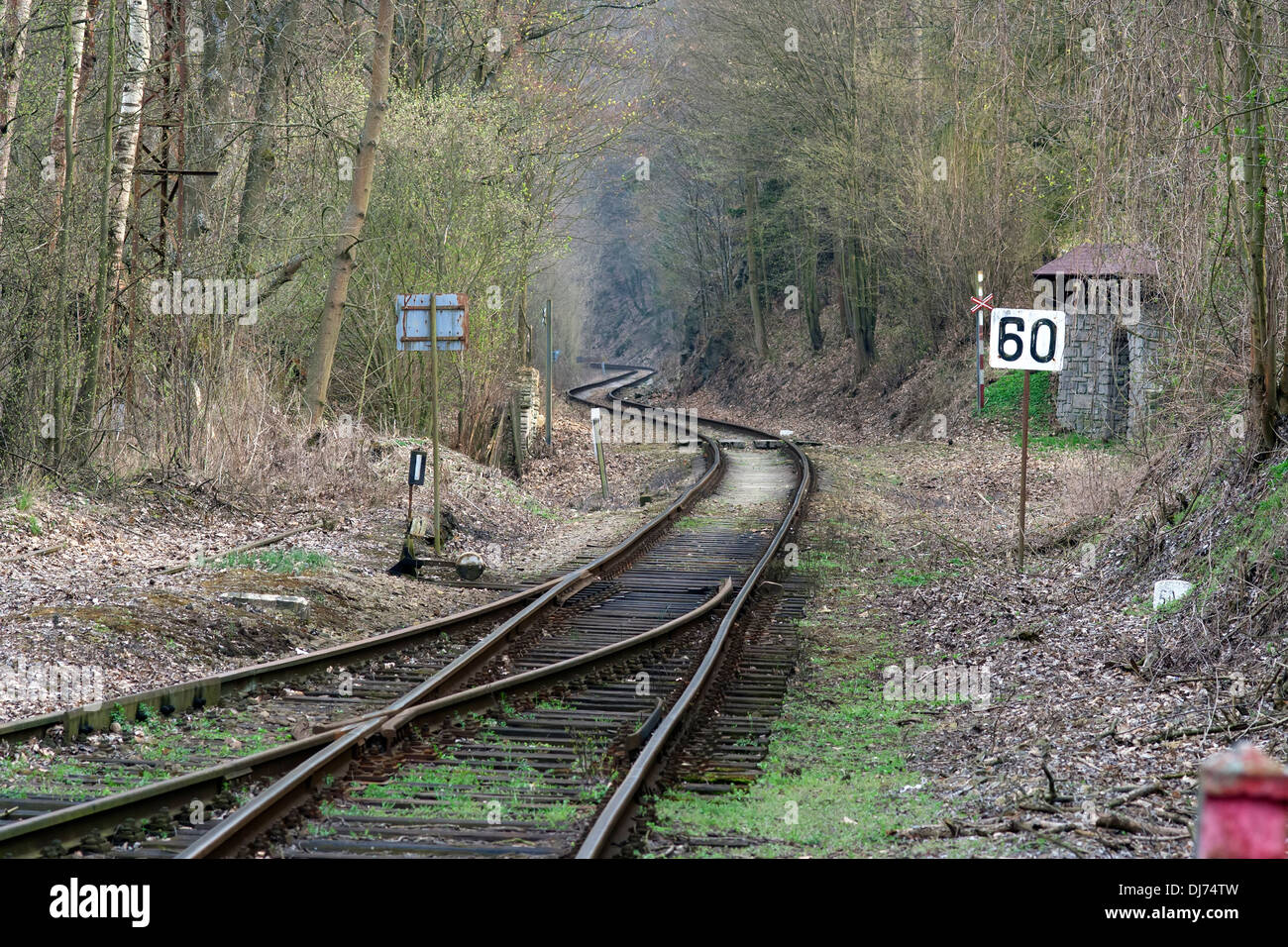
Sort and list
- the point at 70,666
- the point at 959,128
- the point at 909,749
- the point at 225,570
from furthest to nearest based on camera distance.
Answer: the point at 959,128
the point at 225,570
the point at 70,666
the point at 909,749

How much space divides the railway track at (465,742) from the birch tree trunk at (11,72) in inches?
275

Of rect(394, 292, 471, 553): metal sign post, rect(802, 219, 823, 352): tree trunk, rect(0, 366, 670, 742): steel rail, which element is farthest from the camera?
rect(802, 219, 823, 352): tree trunk

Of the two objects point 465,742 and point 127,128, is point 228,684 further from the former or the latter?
point 127,128

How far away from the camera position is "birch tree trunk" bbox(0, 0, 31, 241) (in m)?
12.9

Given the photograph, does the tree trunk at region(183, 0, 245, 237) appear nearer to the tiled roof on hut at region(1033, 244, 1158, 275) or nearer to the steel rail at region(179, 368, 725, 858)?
the steel rail at region(179, 368, 725, 858)

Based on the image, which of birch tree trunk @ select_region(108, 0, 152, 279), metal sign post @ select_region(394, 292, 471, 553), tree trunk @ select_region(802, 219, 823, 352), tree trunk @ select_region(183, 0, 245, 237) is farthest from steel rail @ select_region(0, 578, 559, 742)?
tree trunk @ select_region(802, 219, 823, 352)

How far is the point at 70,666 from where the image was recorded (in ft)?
28.1

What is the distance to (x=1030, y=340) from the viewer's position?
1251 cm

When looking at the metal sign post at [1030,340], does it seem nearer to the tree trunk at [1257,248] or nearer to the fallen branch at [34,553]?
the tree trunk at [1257,248]

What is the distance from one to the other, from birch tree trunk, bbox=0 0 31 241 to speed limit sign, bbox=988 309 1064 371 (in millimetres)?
10193

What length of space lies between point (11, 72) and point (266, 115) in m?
6.47
